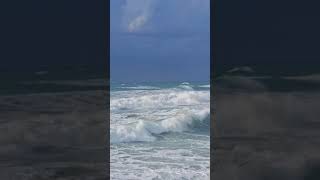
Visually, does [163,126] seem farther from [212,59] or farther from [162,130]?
[212,59]

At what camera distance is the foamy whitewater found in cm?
904

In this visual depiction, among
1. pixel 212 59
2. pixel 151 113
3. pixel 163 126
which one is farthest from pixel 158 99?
pixel 212 59

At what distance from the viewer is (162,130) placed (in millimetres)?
11203

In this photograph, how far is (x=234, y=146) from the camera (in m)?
3.06

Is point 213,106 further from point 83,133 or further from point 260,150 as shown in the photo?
point 83,133

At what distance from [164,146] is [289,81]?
26.0ft

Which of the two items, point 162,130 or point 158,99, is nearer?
point 162,130

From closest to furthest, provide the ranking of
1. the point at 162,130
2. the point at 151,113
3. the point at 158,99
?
the point at 162,130, the point at 151,113, the point at 158,99

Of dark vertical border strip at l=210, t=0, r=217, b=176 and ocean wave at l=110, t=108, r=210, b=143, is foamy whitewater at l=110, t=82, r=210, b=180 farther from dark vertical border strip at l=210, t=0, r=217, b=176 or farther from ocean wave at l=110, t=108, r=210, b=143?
dark vertical border strip at l=210, t=0, r=217, b=176

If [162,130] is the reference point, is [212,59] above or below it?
above

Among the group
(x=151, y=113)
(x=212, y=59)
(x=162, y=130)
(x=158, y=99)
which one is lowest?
(x=162, y=130)

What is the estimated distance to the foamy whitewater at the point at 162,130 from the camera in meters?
9.04

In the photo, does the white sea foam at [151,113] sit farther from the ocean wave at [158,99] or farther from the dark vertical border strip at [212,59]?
the dark vertical border strip at [212,59]

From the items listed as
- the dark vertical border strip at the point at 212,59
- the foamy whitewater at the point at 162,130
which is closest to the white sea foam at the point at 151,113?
the foamy whitewater at the point at 162,130
